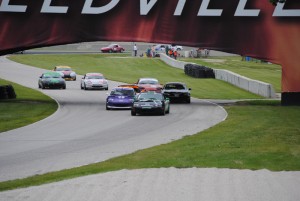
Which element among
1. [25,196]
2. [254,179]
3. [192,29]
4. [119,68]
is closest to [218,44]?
[192,29]

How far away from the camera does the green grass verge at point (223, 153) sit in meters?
22.0

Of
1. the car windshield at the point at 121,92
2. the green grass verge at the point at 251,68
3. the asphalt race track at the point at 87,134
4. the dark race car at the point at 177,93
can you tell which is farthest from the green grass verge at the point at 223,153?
the green grass verge at the point at 251,68

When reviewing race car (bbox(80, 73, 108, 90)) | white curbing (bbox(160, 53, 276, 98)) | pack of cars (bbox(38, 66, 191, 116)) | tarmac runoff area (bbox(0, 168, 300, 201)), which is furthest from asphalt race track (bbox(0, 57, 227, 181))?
race car (bbox(80, 73, 108, 90))

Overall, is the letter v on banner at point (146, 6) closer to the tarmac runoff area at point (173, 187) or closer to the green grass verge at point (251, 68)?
the green grass verge at point (251, 68)

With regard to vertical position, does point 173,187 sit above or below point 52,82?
above

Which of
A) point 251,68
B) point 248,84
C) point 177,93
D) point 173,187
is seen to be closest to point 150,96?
point 177,93

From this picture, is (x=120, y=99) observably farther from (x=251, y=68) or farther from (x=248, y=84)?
(x=251, y=68)

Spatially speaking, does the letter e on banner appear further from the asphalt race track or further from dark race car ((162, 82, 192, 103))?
dark race car ((162, 82, 192, 103))

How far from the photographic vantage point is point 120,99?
46.6 metres

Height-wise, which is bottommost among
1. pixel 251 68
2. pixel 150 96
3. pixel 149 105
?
pixel 251 68

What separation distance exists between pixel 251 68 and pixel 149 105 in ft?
173

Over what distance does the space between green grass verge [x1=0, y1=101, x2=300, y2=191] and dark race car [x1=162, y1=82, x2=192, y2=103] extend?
613 inches

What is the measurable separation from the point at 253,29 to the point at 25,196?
32.6m

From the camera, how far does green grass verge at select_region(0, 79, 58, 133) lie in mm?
37688
